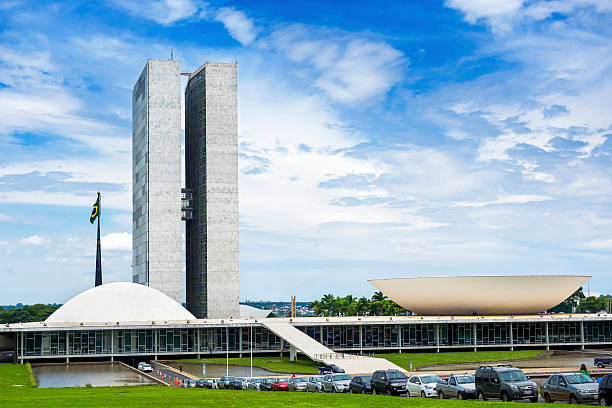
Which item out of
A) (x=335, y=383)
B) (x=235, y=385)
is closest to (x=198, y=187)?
(x=235, y=385)

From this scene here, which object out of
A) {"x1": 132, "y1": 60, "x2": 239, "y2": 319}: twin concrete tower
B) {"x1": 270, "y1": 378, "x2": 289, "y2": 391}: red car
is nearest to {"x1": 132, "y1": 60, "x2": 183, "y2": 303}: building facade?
{"x1": 132, "y1": 60, "x2": 239, "y2": 319}: twin concrete tower

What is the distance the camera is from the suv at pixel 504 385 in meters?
31.8

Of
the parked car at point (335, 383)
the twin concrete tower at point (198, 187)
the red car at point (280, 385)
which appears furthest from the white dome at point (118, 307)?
the parked car at point (335, 383)

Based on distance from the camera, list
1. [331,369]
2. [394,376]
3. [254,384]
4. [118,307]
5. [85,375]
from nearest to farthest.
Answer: [394,376]
[254,384]
[331,369]
[85,375]
[118,307]

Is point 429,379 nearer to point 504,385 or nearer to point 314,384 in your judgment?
point 504,385

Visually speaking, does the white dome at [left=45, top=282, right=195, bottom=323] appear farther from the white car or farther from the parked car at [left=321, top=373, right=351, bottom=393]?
the white car

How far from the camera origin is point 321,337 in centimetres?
8956

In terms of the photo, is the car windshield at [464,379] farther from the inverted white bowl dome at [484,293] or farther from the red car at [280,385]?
the inverted white bowl dome at [484,293]

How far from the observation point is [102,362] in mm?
82438

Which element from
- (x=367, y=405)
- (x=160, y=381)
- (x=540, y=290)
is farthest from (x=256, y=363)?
(x=367, y=405)

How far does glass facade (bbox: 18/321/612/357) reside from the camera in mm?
82438

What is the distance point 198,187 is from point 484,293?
173 feet

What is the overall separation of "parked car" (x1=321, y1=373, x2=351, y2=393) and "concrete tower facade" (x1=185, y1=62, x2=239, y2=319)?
79.4 metres

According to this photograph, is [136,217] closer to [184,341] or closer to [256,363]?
[184,341]
